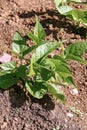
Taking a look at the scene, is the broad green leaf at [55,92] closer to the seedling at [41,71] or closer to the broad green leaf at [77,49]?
the seedling at [41,71]

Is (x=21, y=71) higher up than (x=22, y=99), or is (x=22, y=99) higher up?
(x=21, y=71)

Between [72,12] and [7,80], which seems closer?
[7,80]

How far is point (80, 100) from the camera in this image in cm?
266

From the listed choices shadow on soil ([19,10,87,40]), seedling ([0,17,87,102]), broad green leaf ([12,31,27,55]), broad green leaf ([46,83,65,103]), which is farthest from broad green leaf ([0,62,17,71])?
shadow on soil ([19,10,87,40])

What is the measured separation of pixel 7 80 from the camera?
243 cm

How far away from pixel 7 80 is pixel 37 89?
187mm

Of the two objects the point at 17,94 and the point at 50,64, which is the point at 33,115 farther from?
the point at 50,64

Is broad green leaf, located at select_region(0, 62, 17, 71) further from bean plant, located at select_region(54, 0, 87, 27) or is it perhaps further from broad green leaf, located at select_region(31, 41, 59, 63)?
bean plant, located at select_region(54, 0, 87, 27)

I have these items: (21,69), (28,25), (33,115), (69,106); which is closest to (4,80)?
(21,69)

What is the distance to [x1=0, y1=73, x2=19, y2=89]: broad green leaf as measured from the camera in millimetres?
2414

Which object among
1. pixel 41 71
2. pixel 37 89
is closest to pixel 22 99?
pixel 37 89

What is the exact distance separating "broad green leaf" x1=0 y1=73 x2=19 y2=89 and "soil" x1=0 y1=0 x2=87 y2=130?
0.18 ft

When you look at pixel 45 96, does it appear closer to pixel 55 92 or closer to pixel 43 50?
pixel 55 92

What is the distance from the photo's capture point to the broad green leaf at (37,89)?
2.42 m
